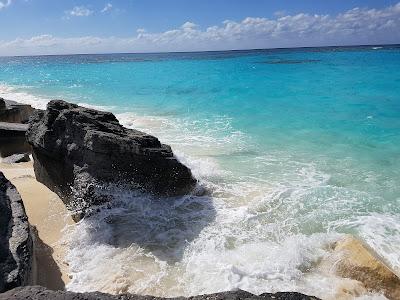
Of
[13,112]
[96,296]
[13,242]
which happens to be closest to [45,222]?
[13,242]

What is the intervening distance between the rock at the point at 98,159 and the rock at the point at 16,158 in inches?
99.6

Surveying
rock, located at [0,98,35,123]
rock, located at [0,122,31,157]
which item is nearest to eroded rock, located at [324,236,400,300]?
rock, located at [0,122,31,157]

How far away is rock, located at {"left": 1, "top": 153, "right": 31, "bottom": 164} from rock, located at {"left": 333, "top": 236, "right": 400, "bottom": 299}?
308 inches

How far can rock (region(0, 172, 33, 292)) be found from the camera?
155 inches

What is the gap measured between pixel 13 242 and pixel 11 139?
22.8ft

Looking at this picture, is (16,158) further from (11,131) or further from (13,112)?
(13,112)

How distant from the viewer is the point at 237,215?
Result: 22.3 ft

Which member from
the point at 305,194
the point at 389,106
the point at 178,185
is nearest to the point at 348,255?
the point at 305,194

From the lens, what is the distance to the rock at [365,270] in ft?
16.2

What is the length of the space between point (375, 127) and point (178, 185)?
955 cm

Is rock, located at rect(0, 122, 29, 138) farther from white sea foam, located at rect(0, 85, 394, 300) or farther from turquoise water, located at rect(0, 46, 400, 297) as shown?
white sea foam, located at rect(0, 85, 394, 300)

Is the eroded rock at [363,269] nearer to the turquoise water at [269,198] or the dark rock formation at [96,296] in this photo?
the turquoise water at [269,198]

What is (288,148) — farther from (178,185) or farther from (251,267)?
(251,267)

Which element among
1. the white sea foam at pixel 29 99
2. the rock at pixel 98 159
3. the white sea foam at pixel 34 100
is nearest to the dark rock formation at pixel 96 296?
the rock at pixel 98 159
